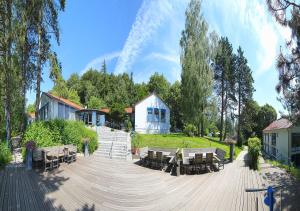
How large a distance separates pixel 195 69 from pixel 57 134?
874 inches

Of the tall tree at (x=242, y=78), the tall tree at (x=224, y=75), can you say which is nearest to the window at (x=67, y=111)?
the tall tree at (x=224, y=75)

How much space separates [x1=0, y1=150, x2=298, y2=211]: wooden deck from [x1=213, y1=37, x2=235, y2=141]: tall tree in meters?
30.4

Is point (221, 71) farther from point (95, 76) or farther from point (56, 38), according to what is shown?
point (95, 76)

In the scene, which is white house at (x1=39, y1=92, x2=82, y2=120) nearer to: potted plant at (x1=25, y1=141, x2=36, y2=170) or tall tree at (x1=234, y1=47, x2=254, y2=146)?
potted plant at (x1=25, y1=141, x2=36, y2=170)

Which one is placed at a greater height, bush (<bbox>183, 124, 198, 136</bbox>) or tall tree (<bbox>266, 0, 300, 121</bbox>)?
tall tree (<bbox>266, 0, 300, 121</bbox>)

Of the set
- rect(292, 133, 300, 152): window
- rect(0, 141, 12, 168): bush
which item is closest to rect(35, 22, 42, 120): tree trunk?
rect(0, 141, 12, 168): bush

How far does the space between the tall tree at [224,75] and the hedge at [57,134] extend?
1079 inches

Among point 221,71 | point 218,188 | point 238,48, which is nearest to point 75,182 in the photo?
point 218,188

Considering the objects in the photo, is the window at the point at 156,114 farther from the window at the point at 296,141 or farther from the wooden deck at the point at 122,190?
the wooden deck at the point at 122,190

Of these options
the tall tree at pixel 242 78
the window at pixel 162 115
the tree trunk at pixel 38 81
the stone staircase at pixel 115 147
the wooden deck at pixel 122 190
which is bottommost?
the wooden deck at pixel 122 190

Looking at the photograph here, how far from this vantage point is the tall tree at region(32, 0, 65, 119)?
17797mm

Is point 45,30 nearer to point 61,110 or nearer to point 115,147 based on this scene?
point 115,147

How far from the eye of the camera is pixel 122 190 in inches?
419

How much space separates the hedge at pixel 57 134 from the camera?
15070mm
